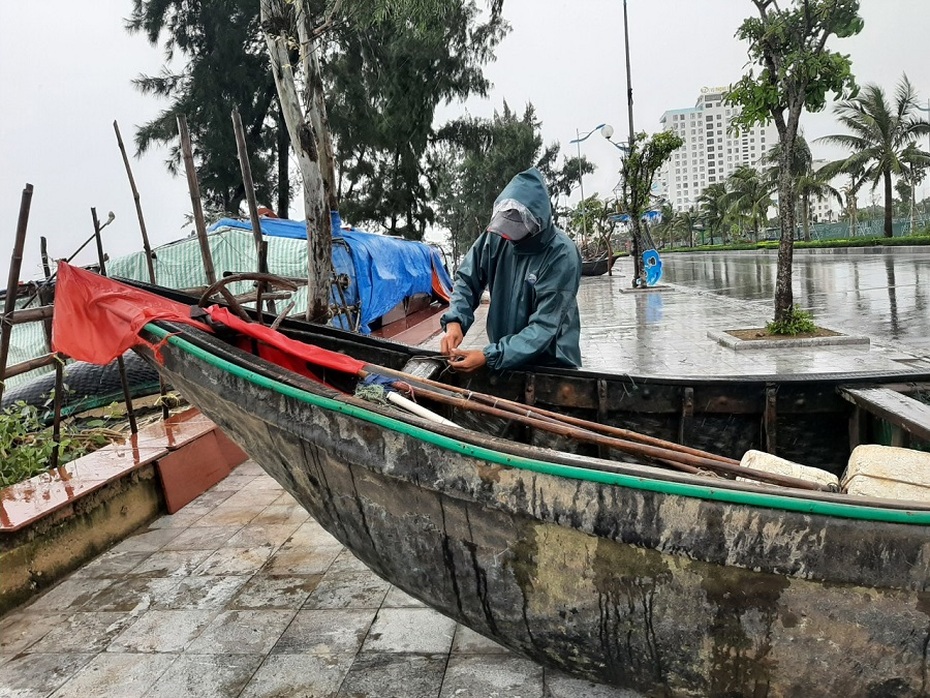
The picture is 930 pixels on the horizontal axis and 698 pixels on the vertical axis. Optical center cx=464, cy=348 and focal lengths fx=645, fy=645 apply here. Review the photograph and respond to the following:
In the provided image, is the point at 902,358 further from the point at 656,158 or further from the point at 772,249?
the point at 772,249

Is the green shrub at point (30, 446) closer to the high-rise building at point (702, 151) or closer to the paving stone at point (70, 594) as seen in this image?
the paving stone at point (70, 594)

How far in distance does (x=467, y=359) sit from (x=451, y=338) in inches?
13.0

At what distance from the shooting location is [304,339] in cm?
323

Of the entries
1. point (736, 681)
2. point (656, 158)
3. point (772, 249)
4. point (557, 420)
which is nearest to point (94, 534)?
point (557, 420)

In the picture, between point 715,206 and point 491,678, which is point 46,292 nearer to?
point 491,678

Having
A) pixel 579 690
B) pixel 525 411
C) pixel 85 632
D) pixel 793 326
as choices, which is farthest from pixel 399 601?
pixel 793 326

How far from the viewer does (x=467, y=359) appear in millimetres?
2941

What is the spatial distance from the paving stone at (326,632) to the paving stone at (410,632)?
0.19 ft

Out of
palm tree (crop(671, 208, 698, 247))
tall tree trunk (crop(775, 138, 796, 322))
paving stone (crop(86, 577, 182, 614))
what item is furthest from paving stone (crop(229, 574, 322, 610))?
palm tree (crop(671, 208, 698, 247))

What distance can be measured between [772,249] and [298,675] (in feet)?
133

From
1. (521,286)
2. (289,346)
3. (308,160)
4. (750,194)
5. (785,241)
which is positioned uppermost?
(750,194)

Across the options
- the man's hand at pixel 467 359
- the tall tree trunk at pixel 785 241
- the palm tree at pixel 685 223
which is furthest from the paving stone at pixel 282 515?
the palm tree at pixel 685 223

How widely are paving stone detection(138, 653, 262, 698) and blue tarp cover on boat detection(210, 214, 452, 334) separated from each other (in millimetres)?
7010

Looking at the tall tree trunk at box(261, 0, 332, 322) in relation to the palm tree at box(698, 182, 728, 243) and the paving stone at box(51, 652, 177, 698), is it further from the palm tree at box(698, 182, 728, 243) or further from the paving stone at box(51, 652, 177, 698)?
the palm tree at box(698, 182, 728, 243)
